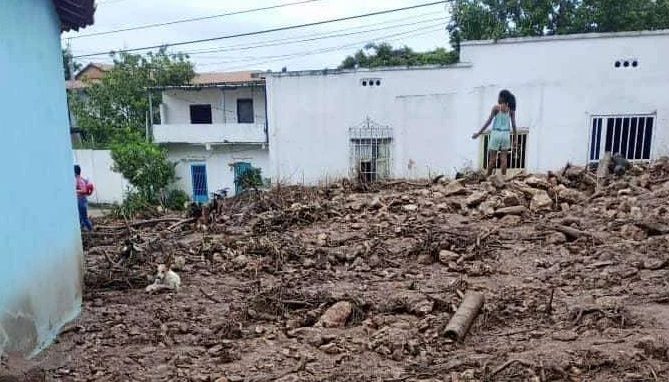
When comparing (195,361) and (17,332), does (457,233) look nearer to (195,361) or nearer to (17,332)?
(195,361)

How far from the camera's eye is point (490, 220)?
7.42 metres

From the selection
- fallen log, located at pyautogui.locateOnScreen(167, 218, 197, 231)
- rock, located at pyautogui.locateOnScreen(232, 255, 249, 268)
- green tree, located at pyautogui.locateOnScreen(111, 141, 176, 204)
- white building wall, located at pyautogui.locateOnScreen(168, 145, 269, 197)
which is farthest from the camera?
white building wall, located at pyautogui.locateOnScreen(168, 145, 269, 197)

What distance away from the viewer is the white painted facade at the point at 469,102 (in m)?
12.6

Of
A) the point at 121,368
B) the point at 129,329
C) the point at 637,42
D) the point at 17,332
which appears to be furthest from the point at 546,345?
the point at 637,42

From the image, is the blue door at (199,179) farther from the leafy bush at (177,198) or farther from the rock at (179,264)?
the rock at (179,264)

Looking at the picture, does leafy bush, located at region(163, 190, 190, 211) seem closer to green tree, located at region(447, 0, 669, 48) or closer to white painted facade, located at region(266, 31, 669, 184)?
white painted facade, located at region(266, 31, 669, 184)

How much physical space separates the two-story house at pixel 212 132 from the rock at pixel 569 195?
12682 millimetres

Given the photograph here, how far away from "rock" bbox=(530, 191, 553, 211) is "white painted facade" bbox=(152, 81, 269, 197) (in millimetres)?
12783

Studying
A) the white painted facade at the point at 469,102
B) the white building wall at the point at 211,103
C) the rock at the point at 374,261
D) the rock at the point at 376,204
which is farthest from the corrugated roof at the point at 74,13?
the white building wall at the point at 211,103

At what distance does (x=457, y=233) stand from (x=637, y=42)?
8.99 m

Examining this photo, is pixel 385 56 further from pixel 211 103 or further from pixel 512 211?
pixel 512 211

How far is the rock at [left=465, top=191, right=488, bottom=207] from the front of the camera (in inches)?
314

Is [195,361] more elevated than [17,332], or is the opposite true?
[17,332]

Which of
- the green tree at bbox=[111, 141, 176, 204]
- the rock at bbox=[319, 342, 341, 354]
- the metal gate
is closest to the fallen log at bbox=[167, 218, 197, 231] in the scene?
the rock at bbox=[319, 342, 341, 354]
